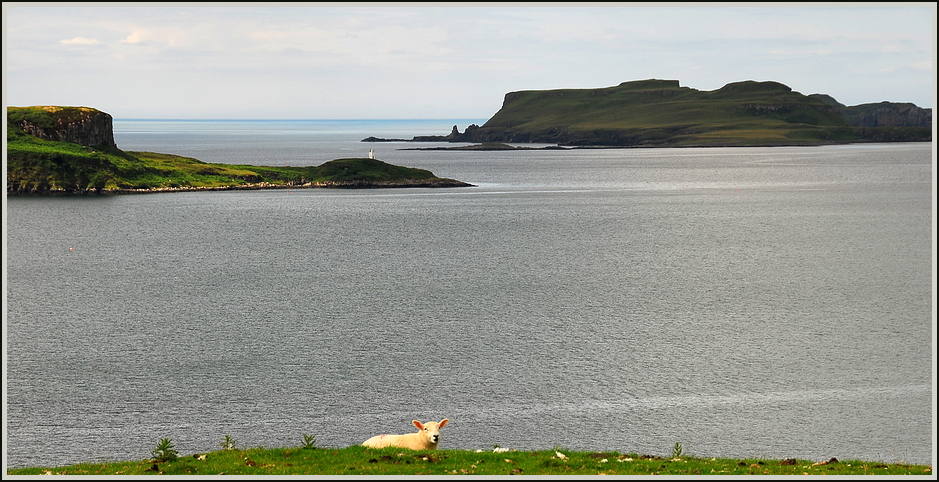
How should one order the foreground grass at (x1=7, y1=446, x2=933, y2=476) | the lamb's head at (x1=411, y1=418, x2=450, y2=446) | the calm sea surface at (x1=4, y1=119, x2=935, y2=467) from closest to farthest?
the foreground grass at (x1=7, y1=446, x2=933, y2=476), the lamb's head at (x1=411, y1=418, x2=450, y2=446), the calm sea surface at (x1=4, y1=119, x2=935, y2=467)

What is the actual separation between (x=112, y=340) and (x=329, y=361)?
54.6ft

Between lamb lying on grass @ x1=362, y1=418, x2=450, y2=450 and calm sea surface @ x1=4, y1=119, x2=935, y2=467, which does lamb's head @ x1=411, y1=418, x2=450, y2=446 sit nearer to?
lamb lying on grass @ x1=362, y1=418, x2=450, y2=450

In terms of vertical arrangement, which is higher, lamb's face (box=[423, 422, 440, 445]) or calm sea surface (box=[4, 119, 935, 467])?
lamb's face (box=[423, 422, 440, 445])

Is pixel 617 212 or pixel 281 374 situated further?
pixel 617 212

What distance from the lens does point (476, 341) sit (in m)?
59.9

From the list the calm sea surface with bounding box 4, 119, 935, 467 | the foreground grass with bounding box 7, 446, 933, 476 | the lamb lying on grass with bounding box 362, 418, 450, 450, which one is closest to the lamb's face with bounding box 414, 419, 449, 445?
the lamb lying on grass with bounding box 362, 418, 450, 450

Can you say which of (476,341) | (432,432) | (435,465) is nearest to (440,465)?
(435,465)

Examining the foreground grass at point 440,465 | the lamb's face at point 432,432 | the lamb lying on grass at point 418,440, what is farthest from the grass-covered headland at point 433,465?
the lamb lying on grass at point 418,440

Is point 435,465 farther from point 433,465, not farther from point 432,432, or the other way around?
point 432,432

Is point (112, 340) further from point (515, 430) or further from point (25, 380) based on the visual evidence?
point (515, 430)

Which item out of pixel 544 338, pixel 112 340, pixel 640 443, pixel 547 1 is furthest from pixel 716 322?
pixel 547 1

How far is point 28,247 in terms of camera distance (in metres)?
112

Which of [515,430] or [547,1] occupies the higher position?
[547,1]

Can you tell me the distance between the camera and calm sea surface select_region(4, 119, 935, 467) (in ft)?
139
